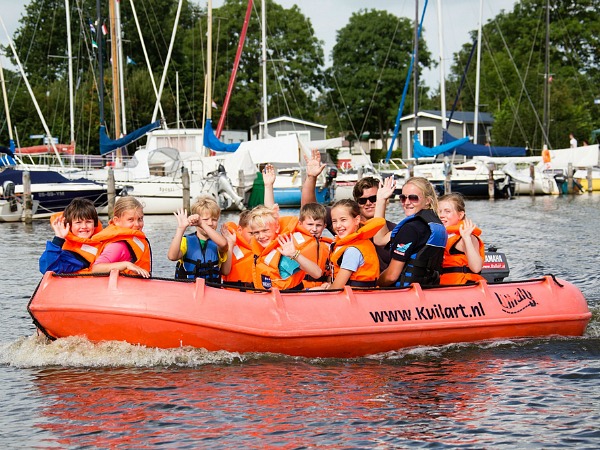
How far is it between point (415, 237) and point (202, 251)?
6.51 ft

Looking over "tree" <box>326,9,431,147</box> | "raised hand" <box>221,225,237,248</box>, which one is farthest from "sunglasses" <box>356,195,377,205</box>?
"tree" <box>326,9,431,147</box>

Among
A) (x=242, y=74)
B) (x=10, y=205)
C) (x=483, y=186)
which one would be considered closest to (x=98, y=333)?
(x=10, y=205)

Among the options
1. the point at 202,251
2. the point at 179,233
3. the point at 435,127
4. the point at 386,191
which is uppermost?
the point at 435,127

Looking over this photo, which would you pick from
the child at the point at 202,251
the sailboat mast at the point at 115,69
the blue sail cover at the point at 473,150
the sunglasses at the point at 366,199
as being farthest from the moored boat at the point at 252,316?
the blue sail cover at the point at 473,150

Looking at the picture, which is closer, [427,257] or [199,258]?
[427,257]

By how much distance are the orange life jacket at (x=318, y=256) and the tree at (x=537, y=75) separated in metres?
39.6

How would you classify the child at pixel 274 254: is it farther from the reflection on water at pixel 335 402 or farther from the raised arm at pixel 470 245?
the raised arm at pixel 470 245

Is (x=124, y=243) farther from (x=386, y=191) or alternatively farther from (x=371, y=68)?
(x=371, y=68)

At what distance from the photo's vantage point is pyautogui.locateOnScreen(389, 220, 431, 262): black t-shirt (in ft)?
28.9

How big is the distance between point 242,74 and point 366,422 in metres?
61.7

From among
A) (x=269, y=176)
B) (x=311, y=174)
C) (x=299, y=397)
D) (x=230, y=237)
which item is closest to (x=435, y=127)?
(x=311, y=174)

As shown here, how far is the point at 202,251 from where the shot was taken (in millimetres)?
9188

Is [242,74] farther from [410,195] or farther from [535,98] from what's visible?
[410,195]

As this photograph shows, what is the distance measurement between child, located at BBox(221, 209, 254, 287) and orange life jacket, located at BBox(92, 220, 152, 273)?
2.54 feet
